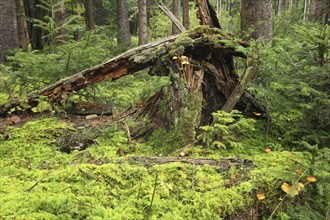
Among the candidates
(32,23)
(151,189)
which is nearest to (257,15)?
(151,189)

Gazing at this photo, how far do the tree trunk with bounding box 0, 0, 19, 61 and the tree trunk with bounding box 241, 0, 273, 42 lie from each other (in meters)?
6.66

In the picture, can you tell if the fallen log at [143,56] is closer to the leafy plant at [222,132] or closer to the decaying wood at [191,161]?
the leafy plant at [222,132]

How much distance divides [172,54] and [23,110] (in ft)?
8.43

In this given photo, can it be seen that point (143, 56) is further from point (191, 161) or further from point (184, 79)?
point (191, 161)

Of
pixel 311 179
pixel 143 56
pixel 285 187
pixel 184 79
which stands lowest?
pixel 285 187

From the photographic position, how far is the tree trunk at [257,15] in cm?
589

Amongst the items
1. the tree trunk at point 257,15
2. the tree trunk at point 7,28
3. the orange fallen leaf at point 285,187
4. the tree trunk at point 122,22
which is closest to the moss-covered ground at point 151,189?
the orange fallen leaf at point 285,187

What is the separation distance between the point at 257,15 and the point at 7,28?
7.05 metres

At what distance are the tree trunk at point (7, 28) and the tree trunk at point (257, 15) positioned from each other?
21.9 ft

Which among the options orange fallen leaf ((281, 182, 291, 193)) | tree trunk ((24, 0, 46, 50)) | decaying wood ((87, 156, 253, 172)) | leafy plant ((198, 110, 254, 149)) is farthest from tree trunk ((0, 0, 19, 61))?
orange fallen leaf ((281, 182, 291, 193))

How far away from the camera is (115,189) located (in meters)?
2.74

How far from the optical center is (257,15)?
5.93 metres

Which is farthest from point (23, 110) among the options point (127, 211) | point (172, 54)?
point (127, 211)

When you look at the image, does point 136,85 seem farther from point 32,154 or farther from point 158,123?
point 32,154
